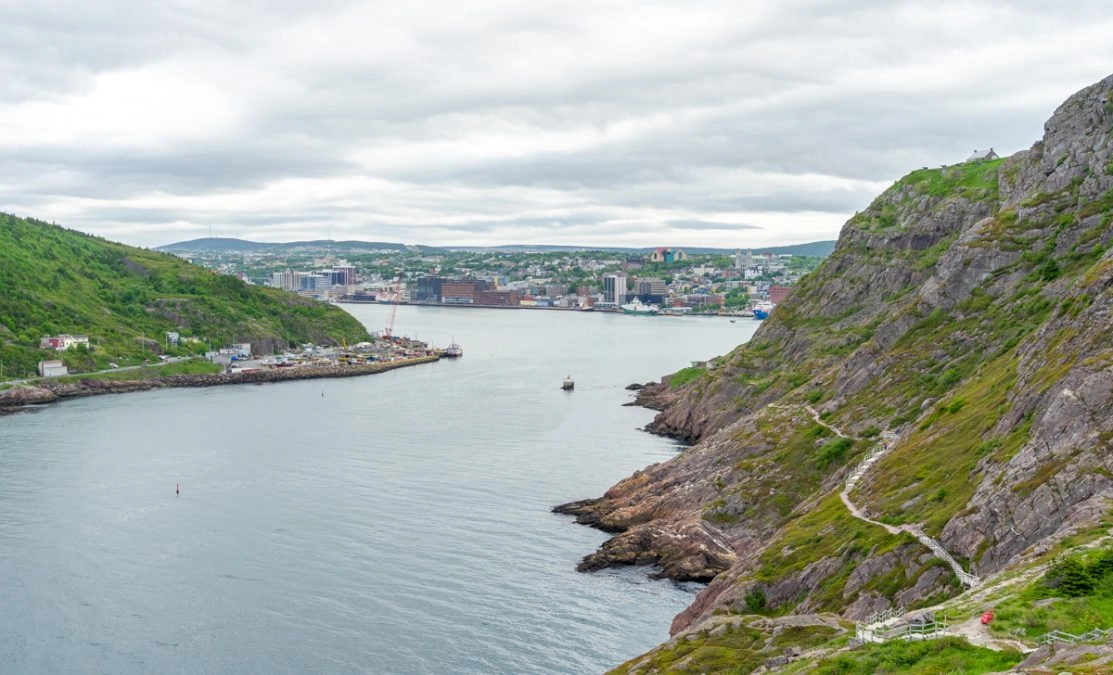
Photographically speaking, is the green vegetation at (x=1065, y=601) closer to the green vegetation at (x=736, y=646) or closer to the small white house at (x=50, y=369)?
the green vegetation at (x=736, y=646)

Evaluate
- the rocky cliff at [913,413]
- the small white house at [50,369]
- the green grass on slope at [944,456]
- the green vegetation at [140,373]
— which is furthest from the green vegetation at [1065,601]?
the small white house at [50,369]

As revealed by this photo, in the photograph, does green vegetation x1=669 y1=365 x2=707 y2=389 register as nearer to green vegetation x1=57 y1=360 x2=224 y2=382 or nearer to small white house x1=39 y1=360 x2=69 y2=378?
green vegetation x1=57 y1=360 x2=224 y2=382

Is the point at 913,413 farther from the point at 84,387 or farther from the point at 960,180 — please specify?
the point at 84,387

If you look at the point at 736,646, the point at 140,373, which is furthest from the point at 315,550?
the point at 140,373

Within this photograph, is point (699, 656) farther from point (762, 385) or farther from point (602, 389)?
point (602, 389)

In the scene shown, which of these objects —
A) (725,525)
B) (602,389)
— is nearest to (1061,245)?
(725,525)

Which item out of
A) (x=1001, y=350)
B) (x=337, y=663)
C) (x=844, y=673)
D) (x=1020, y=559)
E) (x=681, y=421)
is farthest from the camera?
(x=681, y=421)

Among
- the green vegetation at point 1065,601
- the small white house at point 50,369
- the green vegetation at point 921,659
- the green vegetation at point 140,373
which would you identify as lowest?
the green vegetation at point 140,373
